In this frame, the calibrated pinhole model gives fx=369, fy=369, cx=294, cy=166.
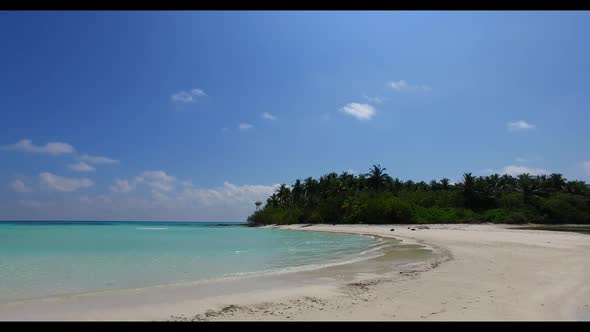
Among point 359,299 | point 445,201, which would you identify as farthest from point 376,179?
point 359,299

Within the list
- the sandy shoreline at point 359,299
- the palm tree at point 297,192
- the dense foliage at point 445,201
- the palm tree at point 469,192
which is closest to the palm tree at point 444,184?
the dense foliage at point 445,201

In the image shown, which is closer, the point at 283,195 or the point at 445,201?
the point at 445,201

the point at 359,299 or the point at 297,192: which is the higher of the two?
the point at 297,192

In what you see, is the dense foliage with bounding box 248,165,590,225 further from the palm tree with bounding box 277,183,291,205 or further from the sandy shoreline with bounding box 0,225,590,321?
the sandy shoreline with bounding box 0,225,590,321

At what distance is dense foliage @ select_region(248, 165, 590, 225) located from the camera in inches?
2259

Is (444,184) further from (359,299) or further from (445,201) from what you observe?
(359,299)

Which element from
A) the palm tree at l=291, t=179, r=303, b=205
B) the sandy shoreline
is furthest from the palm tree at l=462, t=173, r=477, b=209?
the sandy shoreline

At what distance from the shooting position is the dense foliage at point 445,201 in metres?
57.4

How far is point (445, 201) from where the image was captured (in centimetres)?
6731

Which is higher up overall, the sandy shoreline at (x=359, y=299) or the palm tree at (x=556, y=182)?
the palm tree at (x=556, y=182)

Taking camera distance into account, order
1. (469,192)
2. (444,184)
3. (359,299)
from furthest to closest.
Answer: (444,184) < (469,192) < (359,299)

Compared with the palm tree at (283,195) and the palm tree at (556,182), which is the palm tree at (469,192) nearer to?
the palm tree at (556,182)
